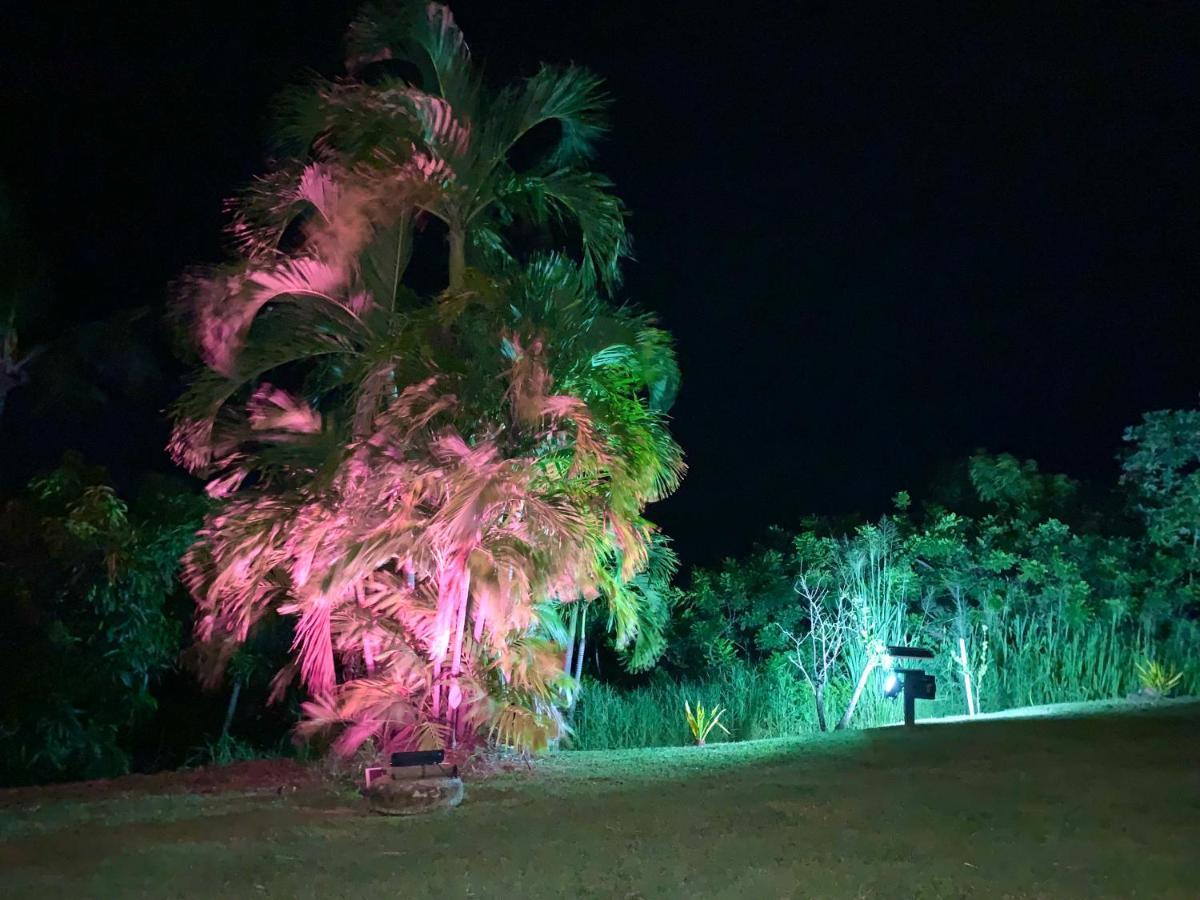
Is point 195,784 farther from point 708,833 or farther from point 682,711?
point 682,711

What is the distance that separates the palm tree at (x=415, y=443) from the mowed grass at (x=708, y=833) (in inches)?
49.8

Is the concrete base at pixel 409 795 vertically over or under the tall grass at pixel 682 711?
under

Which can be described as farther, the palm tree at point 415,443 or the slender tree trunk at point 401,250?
the slender tree trunk at point 401,250

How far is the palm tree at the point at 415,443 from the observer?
31.0ft

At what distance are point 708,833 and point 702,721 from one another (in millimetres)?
6059

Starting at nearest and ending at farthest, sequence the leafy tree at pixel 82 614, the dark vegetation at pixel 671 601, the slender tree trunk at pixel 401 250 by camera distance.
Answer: the slender tree trunk at pixel 401 250, the leafy tree at pixel 82 614, the dark vegetation at pixel 671 601

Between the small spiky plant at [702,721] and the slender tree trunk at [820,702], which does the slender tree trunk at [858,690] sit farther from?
the small spiky plant at [702,721]

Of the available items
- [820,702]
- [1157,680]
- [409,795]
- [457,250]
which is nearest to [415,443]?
[457,250]

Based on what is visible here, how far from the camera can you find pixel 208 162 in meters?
15.1

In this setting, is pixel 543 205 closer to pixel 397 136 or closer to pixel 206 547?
pixel 397 136

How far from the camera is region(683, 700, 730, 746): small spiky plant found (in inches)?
499

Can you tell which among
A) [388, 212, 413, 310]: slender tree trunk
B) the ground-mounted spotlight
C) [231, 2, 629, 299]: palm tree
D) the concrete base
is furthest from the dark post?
[388, 212, 413, 310]: slender tree trunk

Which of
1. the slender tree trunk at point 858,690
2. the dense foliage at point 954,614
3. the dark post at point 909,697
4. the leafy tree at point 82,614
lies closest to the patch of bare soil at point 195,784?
the leafy tree at point 82,614

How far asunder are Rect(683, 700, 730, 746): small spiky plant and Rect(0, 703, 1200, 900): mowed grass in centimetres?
268
